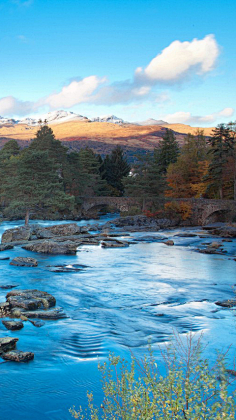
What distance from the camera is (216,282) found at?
1941 centimetres

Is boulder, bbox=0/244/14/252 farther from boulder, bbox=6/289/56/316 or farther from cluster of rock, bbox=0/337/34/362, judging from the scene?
cluster of rock, bbox=0/337/34/362

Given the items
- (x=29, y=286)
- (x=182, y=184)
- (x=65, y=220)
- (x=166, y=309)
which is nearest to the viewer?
(x=166, y=309)

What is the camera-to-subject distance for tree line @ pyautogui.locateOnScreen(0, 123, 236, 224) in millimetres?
38000

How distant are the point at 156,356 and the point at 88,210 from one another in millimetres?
56347

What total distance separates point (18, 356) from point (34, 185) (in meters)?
29.0

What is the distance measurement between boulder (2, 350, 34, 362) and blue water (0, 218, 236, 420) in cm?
17

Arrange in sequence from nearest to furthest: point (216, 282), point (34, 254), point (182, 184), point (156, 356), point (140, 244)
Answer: point (156, 356), point (216, 282), point (34, 254), point (140, 244), point (182, 184)

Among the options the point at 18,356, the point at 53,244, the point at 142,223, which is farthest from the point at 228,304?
the point at 142,223

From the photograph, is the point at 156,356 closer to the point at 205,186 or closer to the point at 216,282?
the point at 216,282

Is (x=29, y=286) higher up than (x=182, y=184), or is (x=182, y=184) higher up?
(x=182, y=184)

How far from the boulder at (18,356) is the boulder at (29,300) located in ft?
11.4

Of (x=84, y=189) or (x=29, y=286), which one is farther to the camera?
(x=84, y=189)

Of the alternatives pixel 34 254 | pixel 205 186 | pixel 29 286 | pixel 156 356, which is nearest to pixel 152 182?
pixel 205 186

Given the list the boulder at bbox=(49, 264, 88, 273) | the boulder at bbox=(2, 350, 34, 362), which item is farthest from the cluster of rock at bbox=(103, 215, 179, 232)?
the boulder at bbox=(2, 350, 34, 362)
